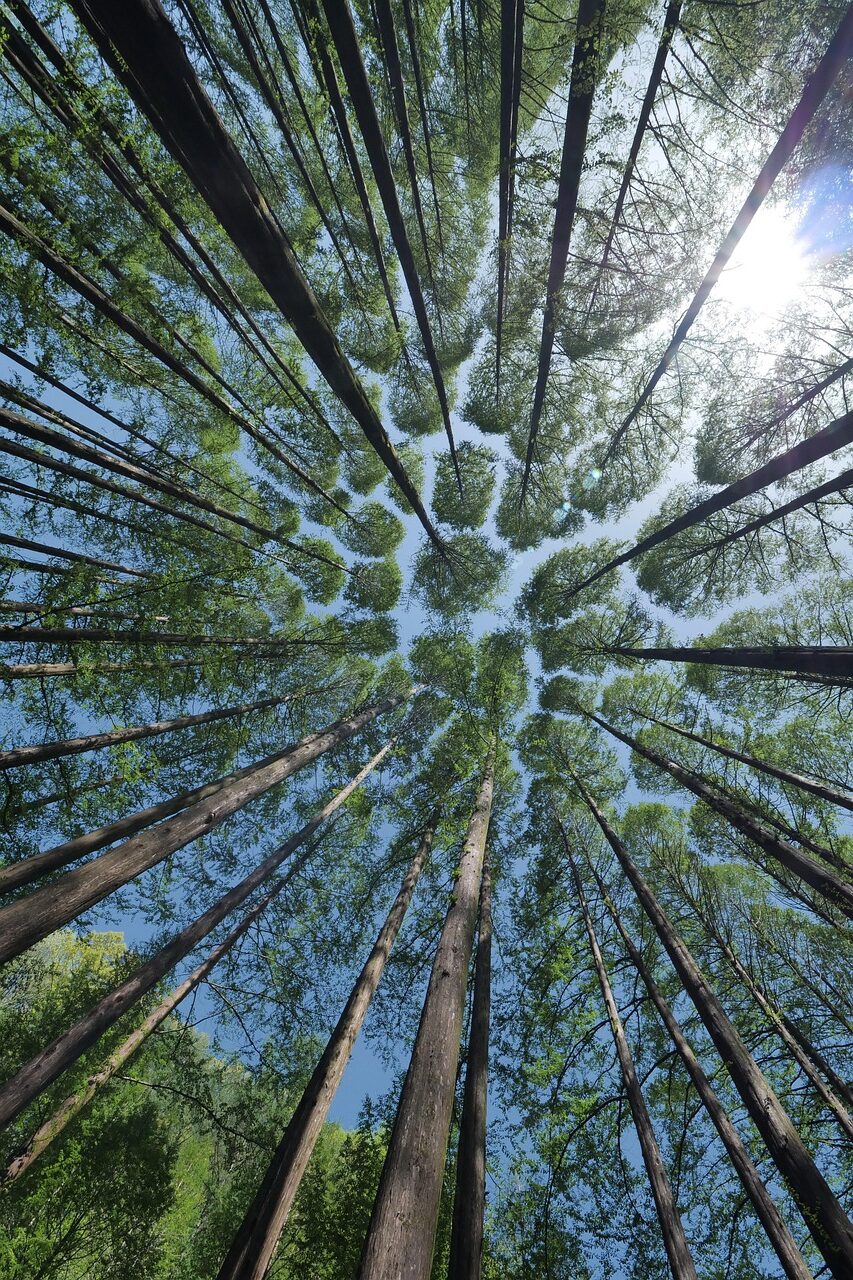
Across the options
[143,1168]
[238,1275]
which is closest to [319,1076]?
[238,1275]

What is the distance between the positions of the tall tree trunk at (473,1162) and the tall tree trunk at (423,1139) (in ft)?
5.08

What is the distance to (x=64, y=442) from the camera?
4969 mm

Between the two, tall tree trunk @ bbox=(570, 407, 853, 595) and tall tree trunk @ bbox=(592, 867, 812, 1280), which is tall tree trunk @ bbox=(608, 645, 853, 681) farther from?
tall tree trunk @ bbox=(592, 867, 812, 1280)

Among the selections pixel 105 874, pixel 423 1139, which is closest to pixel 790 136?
Answer: pixel 423 1139

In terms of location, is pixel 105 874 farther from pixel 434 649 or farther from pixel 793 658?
pixel 434 649

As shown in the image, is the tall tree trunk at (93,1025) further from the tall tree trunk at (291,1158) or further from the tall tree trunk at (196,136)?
the tall tree trunk at (196,136)

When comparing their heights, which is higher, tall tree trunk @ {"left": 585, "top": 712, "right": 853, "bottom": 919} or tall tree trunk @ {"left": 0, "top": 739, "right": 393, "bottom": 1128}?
tall tree trunk @ {"left": 585, "top": 712, "right": 853, "bottom": 919}

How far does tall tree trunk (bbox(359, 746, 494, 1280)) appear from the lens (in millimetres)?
1592

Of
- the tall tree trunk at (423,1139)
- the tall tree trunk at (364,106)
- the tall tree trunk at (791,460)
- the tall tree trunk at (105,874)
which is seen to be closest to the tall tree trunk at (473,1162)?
the tall tree trunk at (423,1139)

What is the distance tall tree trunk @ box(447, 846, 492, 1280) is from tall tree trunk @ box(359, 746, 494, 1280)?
155cm

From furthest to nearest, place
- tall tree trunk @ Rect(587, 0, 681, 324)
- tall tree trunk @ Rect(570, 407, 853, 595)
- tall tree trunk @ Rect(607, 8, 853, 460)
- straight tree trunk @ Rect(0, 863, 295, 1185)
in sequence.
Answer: straight tree trunk @ Rect(0, 863, 295, 1185), tall tree trunk @ Rect(570, 407, 853, 595), tall tree trunk @ Rect(587, 0, 681, 324), tall tree trunk @ Rect(607, 8, 853, 460)

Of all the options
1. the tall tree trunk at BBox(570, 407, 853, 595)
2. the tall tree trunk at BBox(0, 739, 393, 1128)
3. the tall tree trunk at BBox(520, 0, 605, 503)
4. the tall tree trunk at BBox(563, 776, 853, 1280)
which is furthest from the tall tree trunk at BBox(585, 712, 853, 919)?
the tall tree trunk at BBox(520, 0, 605, 503)

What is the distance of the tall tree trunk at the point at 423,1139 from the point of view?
159cm

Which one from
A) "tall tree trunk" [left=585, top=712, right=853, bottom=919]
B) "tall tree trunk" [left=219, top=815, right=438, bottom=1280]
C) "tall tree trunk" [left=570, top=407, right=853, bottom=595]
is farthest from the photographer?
"tall tree trunk" [left=585, top=712, right=853, bottom=919]
